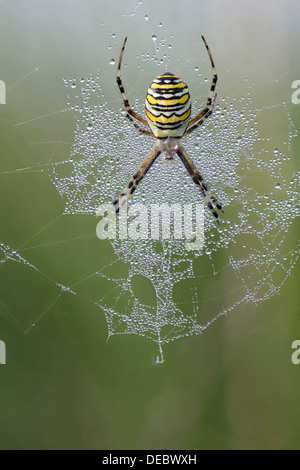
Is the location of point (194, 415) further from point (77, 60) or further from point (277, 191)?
point (77, 60)

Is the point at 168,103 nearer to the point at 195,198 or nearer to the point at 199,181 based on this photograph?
the point at 199,181

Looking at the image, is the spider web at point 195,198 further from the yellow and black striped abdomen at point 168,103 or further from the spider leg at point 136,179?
the yellow and black striped abdomen at point 168,103
